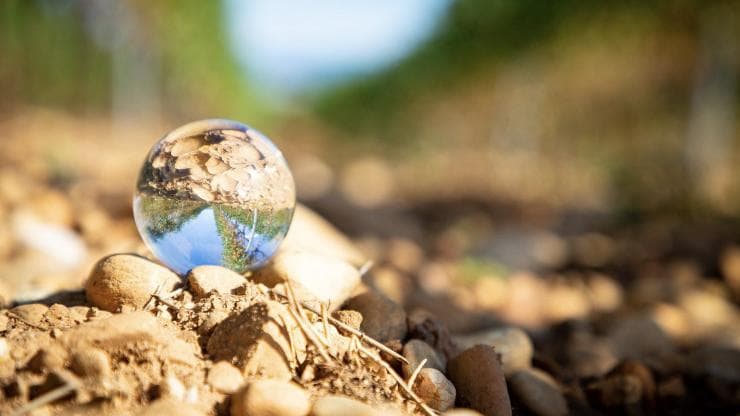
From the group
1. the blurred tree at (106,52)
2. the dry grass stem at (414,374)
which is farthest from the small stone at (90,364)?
the blurred tree at (106,52)

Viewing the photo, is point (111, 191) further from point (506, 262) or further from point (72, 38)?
point (72, 38)

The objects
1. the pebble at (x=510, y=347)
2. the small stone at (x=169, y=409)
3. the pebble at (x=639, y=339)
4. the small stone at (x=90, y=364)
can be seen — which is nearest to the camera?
the small stone at (x=169, y=409)

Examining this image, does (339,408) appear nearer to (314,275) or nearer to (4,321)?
(314,275)

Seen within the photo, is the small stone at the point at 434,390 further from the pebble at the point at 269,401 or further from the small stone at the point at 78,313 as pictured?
the small stone at the point at 78,313

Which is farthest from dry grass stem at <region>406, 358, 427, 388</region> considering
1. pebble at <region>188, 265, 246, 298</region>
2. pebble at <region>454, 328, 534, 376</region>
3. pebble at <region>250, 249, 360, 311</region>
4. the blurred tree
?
the blurred tree

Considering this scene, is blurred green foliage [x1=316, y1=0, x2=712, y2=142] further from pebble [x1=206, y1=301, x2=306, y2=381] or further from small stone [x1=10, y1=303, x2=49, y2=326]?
small stone [x1=10, y1=303, x2=49, y2=326]

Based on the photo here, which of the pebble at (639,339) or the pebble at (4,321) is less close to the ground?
the pebble at (4,321)

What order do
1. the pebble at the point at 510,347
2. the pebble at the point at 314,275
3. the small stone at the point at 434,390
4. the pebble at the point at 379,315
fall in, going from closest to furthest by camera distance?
1. the small stone at the point at 434,390
2. the pebble at the point at 379,315
3. the pebble at the point at 314,275
4. the pebble at the point at 510,347

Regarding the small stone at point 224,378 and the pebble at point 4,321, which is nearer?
the small stone at point 224,378
